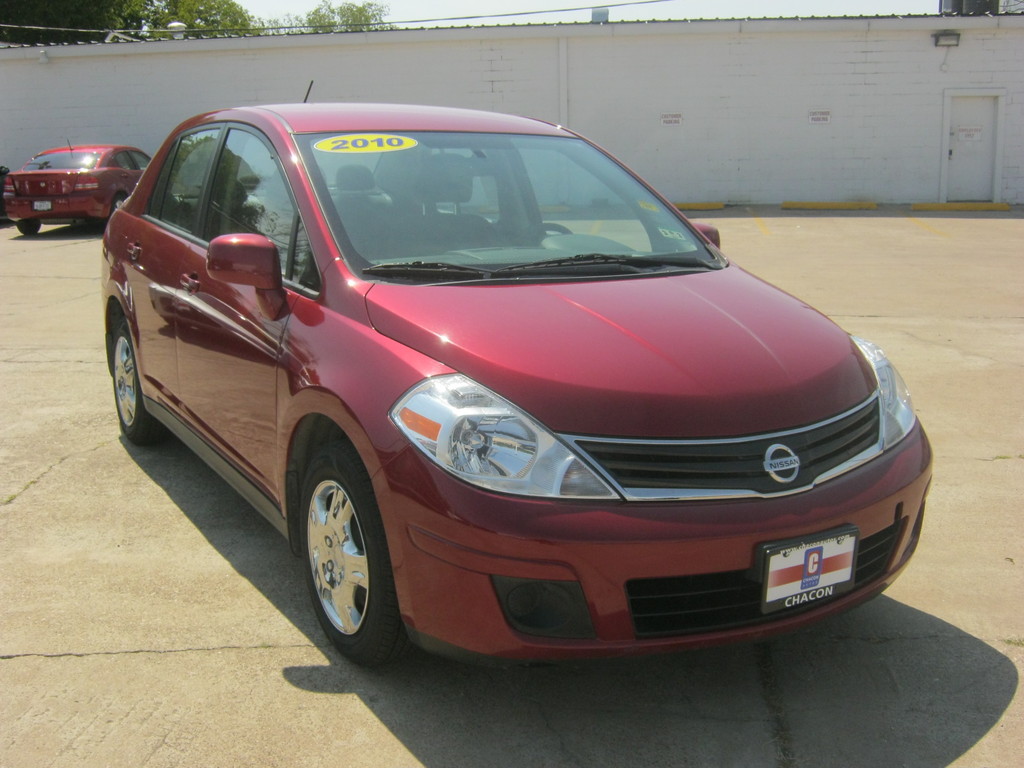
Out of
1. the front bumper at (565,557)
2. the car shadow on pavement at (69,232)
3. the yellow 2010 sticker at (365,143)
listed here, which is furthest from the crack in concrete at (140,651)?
the car shadow on pavement at (69,232)

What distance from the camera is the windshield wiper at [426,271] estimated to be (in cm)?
325

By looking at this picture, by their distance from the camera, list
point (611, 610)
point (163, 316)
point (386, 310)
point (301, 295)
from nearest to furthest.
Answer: point (611, 610)
point (386, 310)
point (301, 295)
point (163, 316)

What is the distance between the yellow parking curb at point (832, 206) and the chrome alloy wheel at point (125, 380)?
17475 millimetres

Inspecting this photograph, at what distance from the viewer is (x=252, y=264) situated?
131 inches

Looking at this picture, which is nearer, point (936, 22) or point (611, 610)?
point (611, 610)

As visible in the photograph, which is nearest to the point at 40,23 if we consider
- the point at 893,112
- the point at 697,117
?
the point at 697,117

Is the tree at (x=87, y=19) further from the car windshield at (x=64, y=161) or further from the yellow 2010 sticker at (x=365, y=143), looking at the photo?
the yellow 2010 sticker at (x=365, y=143)

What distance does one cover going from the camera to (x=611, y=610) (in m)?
2.55

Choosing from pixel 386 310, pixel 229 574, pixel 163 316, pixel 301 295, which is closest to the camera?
pixel 386 310

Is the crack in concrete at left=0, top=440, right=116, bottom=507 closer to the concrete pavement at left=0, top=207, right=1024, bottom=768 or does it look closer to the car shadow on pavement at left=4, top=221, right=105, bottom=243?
the concrete pavement at left=0, top=207, right=1024, bottom=768

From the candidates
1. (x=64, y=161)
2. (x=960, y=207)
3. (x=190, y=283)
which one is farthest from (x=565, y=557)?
(x=960, y=207)

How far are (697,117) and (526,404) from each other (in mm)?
19780

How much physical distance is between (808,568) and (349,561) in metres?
1.29

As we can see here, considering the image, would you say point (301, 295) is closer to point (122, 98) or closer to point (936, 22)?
point (936, 22)
